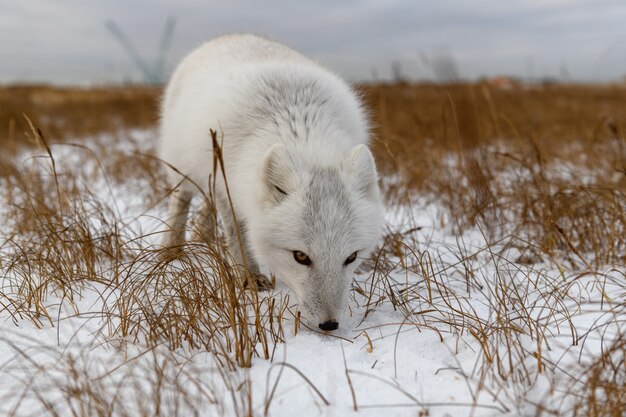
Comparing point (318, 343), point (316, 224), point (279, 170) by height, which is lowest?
A: point (318, 343)

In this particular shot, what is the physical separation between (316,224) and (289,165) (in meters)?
0.34

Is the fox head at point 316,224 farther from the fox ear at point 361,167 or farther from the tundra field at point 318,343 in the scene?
the tundra field at point 318,343

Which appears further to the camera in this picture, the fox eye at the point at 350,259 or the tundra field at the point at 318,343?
the fox eye at the point at 350,259

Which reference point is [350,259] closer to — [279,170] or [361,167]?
[361,167]

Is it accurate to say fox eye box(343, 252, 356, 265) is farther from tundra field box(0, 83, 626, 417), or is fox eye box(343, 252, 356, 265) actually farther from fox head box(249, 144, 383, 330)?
tundra field box(0, 83, 626, 417)

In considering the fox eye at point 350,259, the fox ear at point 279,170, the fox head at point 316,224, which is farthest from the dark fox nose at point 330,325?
the fox ear at point 279,170

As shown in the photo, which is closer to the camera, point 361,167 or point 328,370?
point 328,370

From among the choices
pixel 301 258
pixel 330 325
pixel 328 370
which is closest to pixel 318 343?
pixel 330 325

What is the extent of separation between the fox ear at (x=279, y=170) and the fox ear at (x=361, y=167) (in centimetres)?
32

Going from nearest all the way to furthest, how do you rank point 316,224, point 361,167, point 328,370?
point 328,370 → point 316,224 → point 361,167

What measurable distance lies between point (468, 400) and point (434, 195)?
11.6ft

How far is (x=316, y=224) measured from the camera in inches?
92.9

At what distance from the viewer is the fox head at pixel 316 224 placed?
7.80 feet

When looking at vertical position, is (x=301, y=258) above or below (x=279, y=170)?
below
